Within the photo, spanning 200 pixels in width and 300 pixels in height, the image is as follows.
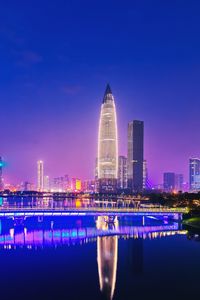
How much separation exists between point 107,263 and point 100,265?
27.1 inches

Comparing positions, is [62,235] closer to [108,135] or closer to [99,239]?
[99,239]

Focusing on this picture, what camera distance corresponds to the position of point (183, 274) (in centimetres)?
2055

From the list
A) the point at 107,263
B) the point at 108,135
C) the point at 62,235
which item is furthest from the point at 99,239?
the point at 108,135

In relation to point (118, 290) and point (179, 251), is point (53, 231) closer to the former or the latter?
point (179, 251)

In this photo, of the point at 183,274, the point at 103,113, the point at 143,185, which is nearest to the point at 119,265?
the point at 183,274

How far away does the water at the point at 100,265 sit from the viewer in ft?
57.0

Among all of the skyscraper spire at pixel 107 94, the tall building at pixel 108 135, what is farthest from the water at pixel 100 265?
the skyscraper spire at pixel 107 94

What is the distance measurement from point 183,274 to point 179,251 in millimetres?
6560

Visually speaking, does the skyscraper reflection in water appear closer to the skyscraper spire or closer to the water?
the water

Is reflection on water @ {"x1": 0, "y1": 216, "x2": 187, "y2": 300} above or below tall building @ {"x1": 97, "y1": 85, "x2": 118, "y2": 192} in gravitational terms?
below

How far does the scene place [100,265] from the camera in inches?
910

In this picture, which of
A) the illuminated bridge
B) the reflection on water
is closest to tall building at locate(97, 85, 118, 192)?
the reflection on water

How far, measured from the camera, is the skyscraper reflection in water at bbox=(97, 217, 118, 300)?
18.1m

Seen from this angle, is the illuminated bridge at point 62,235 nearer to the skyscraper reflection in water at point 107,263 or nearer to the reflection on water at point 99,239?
the reflection on water at point 99,239
